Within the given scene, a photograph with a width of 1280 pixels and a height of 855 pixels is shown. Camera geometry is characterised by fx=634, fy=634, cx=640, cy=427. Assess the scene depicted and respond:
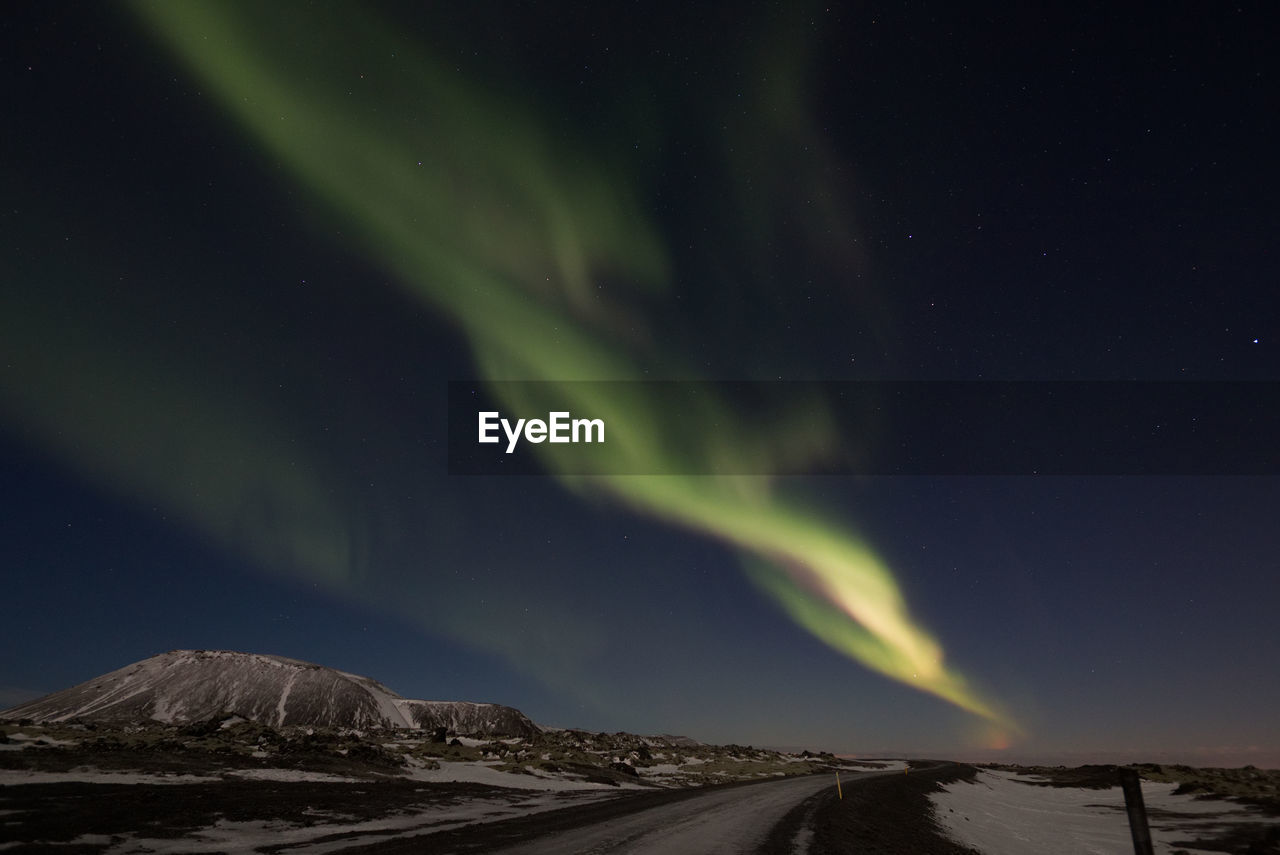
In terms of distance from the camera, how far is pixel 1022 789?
183 ft

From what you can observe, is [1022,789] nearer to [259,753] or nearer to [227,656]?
[259,753]

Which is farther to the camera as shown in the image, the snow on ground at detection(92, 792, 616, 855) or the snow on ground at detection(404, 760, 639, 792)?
the snow on ground at detection(404, 760, 639, 792)

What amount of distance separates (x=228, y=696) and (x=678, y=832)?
18890 cm

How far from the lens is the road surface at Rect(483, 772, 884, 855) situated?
567 inches

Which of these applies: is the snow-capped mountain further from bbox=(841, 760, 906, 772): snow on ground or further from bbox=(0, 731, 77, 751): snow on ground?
bbox=(0, 731, 77, 751): snow on ground

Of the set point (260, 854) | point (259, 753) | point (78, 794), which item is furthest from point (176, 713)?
point (260, 854)

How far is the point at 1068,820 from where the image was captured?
32.5 meters

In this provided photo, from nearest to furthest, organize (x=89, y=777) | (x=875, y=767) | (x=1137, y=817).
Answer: (x=1137, y=817) < (x=89, y=777) < (x=875, y=767)

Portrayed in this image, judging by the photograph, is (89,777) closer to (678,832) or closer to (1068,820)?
(678,832)

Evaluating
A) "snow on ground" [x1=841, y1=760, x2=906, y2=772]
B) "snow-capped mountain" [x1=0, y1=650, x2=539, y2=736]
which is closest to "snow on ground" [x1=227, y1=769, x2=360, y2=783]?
"snow on ground" [x1=841, y1=760, x2=906, y2=772]

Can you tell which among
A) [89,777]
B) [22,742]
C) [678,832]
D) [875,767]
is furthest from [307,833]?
[875,767]

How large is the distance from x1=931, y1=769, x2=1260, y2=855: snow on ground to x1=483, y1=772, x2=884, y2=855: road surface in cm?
756

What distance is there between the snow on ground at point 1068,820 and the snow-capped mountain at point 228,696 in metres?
129

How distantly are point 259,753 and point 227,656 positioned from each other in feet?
597
